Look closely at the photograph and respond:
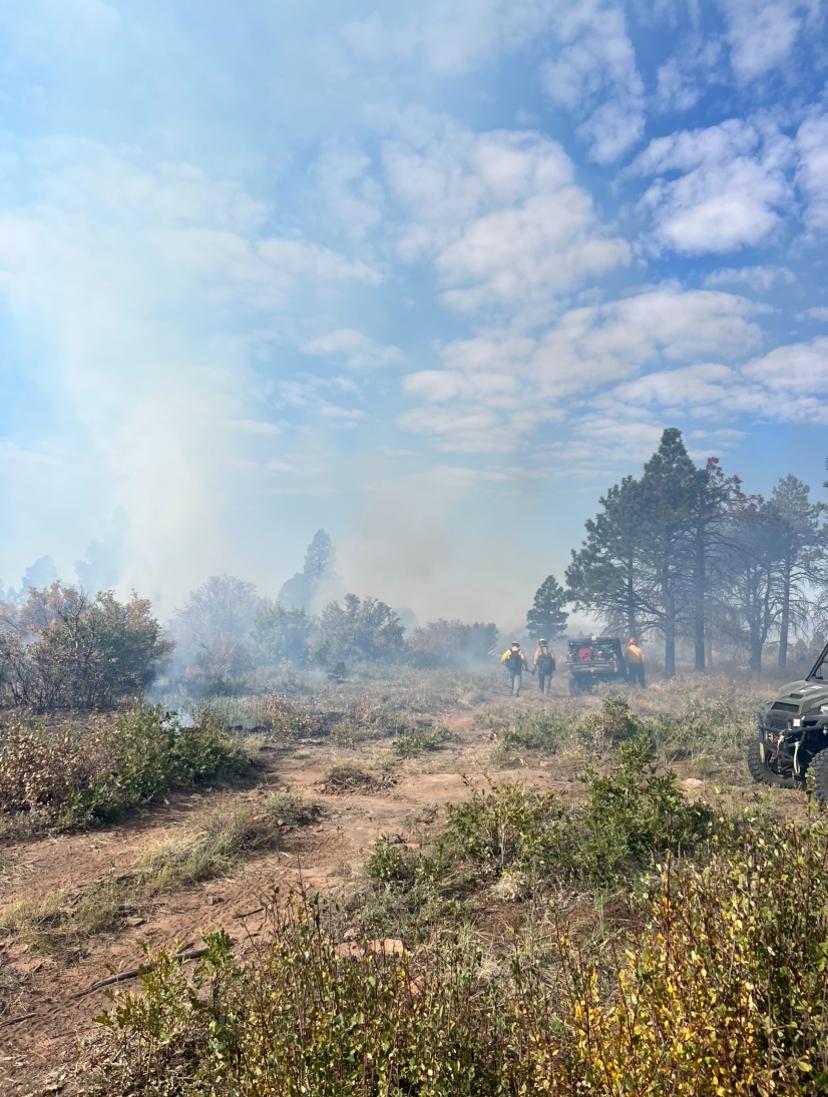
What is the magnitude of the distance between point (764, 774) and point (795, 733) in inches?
47.4

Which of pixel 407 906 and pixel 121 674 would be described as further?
pixel 121 674

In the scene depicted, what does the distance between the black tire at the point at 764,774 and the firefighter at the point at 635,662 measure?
17091mm

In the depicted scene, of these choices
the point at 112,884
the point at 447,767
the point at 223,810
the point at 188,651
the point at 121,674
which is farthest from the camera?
the point at 188,651

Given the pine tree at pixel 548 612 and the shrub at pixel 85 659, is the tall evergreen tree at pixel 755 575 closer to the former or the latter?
the pine tree at pixel 548 612

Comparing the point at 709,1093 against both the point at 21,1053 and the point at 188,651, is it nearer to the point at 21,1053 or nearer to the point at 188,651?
the point at 21,1053

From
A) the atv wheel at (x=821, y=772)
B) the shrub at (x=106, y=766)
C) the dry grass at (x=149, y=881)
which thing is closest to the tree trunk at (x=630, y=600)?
the atv wheel at (x=821, y=772)

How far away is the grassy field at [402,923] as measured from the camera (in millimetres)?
2379

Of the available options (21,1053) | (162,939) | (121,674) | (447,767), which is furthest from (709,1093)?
(121,674)

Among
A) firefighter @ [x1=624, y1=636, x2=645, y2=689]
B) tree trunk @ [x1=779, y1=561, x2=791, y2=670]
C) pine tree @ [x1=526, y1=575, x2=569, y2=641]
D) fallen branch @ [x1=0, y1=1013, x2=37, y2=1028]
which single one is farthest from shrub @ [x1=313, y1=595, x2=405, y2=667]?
fallen branch @ [x1=0, y1=1013, x2=37, y2=1028]

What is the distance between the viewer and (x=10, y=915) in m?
5.13

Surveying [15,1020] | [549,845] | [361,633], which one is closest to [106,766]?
[15,1020]

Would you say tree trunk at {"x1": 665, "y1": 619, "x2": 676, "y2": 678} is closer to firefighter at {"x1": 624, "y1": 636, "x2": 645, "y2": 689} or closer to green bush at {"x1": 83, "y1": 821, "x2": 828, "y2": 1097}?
firefighter at {"x1": 624, "y1": 636, "x2": 645, "y2": 689}

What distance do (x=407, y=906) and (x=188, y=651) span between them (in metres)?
33.0

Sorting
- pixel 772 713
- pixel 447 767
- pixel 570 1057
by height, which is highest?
pixel 772 713
